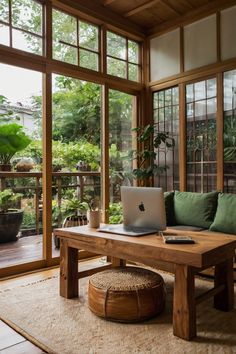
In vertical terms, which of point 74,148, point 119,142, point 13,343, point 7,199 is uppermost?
point 119,142

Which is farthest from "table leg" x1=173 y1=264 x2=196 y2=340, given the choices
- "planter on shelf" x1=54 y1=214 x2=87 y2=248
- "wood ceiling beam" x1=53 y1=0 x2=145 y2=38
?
"wood ceiling beam" x1=53 y1=0 x2=145 y2=38

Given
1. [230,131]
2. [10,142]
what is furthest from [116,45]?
[10,142]

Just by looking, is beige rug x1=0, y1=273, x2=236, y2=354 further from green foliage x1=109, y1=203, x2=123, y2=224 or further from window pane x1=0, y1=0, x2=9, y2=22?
window pane x1=0, y1=0, x2=9, y2=22

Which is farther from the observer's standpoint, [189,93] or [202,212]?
[189,93]

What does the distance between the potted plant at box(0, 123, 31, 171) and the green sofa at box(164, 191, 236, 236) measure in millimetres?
1956

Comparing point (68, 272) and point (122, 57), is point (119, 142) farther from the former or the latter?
point (68, 272)

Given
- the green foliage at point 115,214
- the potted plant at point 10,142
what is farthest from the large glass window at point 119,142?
the potted plant at point 10,142

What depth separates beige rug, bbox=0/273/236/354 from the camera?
6.54ft

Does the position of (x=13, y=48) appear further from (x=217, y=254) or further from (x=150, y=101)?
(x=217, y=254)

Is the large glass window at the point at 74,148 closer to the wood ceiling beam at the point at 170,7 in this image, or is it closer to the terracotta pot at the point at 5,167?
the terracotta pot at the point at 5,167

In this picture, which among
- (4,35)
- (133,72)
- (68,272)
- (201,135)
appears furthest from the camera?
(133,72)

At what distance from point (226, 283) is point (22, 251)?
242 cm

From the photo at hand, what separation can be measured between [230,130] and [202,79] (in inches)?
32.9

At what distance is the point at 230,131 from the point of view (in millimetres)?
4090
